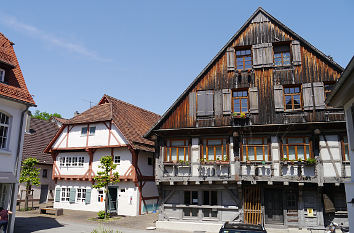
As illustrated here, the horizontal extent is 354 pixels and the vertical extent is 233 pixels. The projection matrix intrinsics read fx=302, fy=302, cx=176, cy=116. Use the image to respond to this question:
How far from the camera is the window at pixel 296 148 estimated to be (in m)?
18.2

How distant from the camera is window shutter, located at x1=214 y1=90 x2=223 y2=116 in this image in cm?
2000

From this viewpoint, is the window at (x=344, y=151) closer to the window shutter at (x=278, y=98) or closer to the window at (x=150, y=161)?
the window shutter at (x=278, y=98)

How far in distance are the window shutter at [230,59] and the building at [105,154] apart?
10527 millimetres

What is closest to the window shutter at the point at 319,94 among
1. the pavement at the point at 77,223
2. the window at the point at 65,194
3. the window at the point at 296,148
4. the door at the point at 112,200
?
the window at the point at 296,148

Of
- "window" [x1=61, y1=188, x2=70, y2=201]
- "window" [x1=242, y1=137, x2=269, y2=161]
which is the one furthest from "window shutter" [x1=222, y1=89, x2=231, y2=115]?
"window" [x1=61, y1=188, x2=70, y2=201]

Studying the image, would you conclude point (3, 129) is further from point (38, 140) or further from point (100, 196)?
point (38, 140)

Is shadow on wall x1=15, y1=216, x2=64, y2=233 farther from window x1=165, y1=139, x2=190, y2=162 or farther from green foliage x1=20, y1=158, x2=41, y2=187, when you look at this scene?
window x1=165, y1=139, x2=190, y2=162

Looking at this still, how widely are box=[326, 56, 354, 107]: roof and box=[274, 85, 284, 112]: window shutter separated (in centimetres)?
1001

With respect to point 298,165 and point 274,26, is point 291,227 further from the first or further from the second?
point 274,26

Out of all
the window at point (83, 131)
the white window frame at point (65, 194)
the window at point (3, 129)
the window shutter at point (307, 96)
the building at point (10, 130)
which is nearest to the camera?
the building at point (10, 130)

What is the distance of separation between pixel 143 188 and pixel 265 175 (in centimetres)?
1208

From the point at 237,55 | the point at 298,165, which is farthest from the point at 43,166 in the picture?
the point at 298,165

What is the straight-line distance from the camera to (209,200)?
64.7 feet

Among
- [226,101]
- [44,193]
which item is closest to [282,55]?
[226,101]
